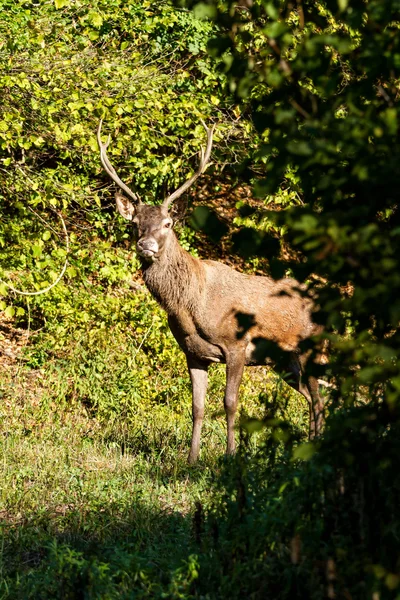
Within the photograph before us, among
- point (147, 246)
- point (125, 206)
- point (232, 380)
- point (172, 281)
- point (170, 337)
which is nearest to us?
point (147, 246)

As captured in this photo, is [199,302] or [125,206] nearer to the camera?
[199,302]

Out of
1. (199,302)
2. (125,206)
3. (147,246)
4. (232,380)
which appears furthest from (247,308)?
(125,206)

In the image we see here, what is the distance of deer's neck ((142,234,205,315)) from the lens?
826 cm

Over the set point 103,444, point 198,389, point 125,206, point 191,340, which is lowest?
point 103,444

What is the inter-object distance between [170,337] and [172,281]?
2.78 meters

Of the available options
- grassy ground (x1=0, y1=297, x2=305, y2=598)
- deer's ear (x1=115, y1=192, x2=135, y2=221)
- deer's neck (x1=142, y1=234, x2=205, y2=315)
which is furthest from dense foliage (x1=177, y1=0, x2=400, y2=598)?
deer's ear (x1=115, y1=192, x2=135, y2=221)

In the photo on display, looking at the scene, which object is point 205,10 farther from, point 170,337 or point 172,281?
point 170,337

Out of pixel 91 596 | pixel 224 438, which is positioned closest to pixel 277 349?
pixel 91 596

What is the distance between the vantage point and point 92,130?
9.59m

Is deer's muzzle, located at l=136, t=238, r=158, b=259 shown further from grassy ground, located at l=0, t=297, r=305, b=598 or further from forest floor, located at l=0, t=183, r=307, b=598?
grassy ground, located at l=0, t=297, r=305, b=598

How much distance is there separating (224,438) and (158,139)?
3.40 m

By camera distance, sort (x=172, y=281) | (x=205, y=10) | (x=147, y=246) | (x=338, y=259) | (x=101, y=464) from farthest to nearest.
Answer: (x=172, y=281) < (x=147, y=246) < (x=101, y=464) < (x=205, y=10) < (x=338, y=259)

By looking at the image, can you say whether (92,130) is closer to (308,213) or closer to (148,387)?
(148,387)

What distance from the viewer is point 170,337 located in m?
11.0
